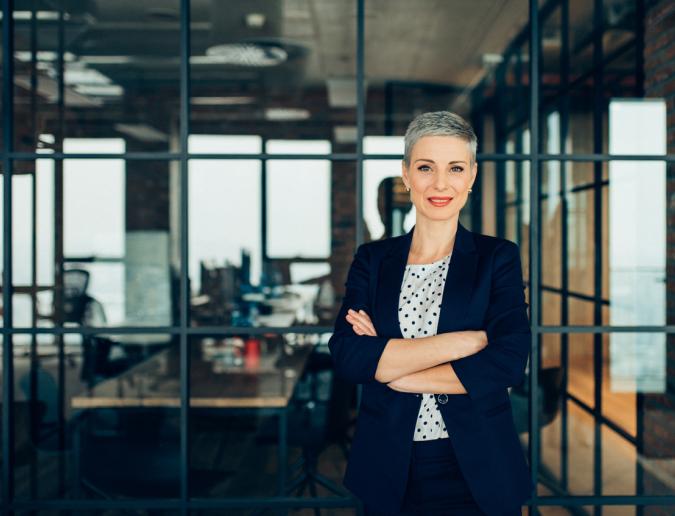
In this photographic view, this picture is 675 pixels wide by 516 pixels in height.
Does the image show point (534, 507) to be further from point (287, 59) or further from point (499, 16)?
point (287, 59)

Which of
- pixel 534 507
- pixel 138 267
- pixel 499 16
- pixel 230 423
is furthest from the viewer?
pixel 138 267

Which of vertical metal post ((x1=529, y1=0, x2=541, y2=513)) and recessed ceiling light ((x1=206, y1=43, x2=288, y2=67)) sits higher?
recessed ceiling light ((x1=206, y1=43, x2=288, y2=67))

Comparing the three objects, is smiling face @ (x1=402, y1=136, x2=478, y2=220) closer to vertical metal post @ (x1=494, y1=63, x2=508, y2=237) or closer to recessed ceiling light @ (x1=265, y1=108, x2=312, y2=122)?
vertical metal post @ (x1=494, y1=63, x2=508, y2=237)

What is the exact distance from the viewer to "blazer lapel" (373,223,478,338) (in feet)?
5.63

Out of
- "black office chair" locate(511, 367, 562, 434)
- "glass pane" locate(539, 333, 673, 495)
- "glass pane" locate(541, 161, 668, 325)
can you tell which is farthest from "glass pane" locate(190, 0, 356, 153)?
"glass pane" locate(539, 333, 673, 495)

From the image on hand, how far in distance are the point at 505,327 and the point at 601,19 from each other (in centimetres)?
301

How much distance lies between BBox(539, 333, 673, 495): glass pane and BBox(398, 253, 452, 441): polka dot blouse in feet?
5.69

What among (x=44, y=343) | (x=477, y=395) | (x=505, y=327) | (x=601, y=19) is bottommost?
(x=44, y=343)

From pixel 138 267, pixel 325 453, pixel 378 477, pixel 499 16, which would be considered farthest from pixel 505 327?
pixel 138 267

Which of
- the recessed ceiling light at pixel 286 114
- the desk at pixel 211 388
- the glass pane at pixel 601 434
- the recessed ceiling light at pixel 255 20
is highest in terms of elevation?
the recessed ceiling light at pixel 255 20

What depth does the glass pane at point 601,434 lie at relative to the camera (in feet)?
10.5

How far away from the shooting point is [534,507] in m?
2.48

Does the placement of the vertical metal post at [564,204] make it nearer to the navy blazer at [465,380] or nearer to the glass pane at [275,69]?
the glass pane at [275,69]

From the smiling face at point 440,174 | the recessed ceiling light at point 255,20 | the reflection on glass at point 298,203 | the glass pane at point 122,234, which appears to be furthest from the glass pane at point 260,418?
the glass pane at point 122,234
